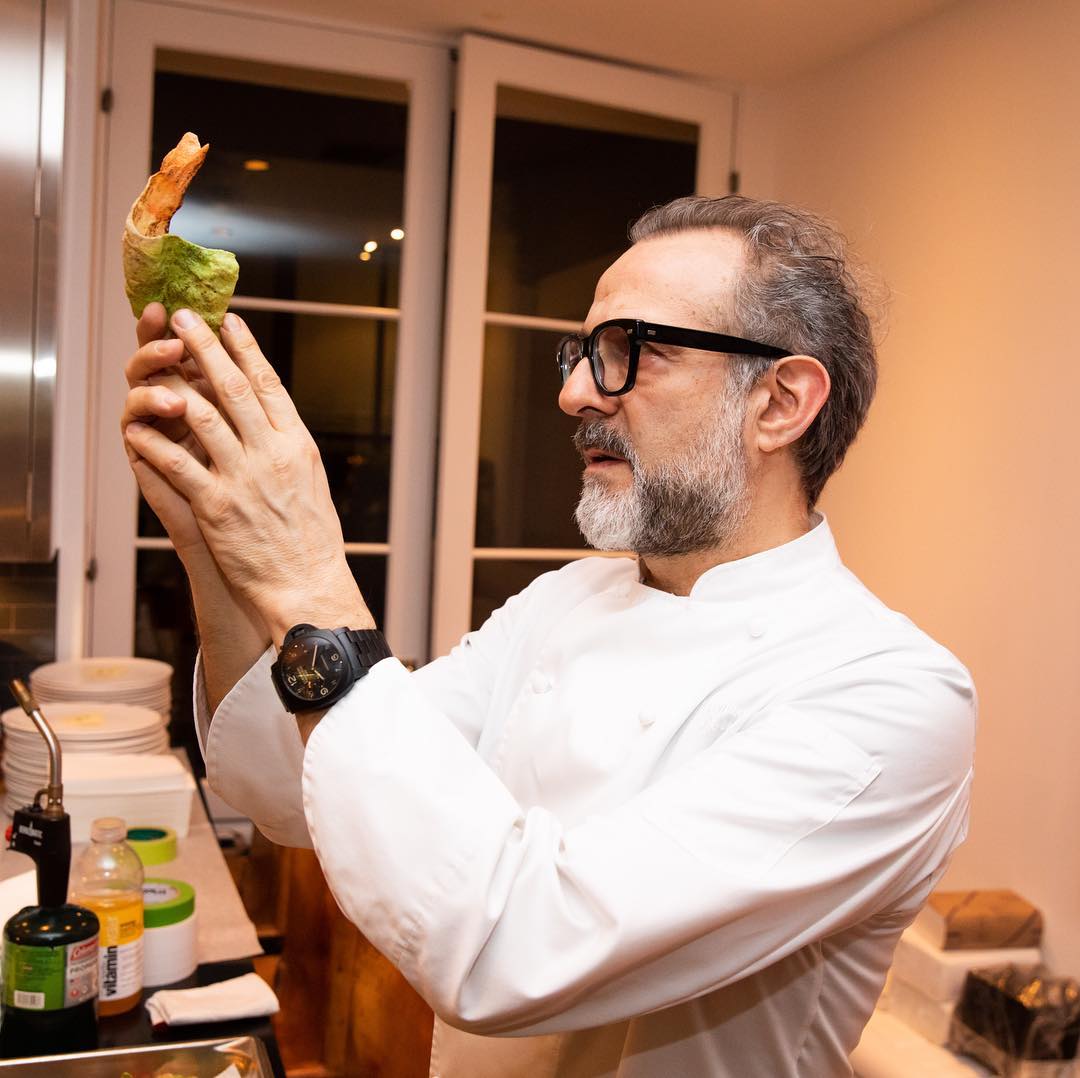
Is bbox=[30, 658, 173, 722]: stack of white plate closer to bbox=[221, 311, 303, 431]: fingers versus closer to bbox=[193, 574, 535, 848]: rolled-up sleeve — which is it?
Answer: bbox=[193, 574, 535, 848]: rolled-up sleeve

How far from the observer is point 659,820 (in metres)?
0.90

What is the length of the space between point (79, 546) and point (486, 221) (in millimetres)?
1413

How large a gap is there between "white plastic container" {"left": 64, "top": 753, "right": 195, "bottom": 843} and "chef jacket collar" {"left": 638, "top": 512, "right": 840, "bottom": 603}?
1.31 metres

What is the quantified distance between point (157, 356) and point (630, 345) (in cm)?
50

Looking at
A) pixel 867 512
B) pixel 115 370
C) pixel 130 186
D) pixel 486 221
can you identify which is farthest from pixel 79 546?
pixel 867 512

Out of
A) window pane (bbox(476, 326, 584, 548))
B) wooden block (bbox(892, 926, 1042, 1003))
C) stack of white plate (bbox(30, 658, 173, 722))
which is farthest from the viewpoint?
window pane (bbox(476, 326, 584, 548))

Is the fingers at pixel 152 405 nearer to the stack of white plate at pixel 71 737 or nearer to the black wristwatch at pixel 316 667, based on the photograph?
the black wristwatch at pixel 316 667

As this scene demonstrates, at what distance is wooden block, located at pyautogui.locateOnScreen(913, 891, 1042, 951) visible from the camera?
8.18 feet

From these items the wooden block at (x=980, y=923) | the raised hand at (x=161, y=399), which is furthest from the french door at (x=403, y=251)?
the raised hand at (x=161, y=399)

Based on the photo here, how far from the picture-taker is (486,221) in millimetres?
3242

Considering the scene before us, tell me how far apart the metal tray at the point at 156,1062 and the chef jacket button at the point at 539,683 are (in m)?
0.55

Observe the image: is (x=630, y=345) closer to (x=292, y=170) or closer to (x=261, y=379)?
(x=261, y=379)

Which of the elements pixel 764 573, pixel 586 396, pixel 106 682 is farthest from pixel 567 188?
pixel 764 573

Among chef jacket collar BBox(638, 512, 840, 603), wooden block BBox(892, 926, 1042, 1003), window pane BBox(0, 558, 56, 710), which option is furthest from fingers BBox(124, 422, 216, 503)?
window pane BBox(0, 558, 56, 710)
